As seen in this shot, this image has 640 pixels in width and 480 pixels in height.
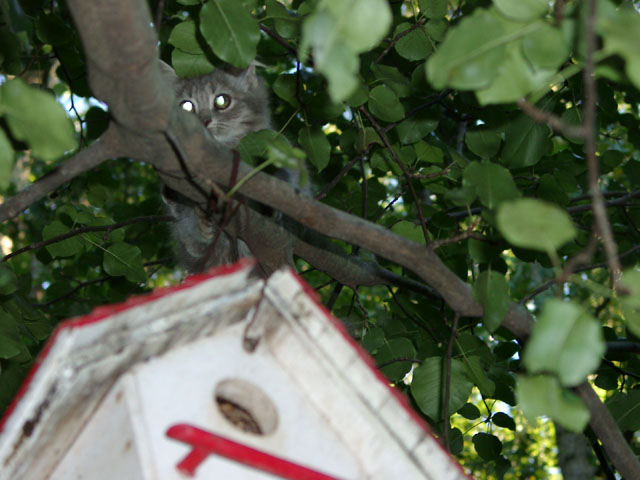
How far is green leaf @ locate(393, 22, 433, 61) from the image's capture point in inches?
83.1

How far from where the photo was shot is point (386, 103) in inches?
79.7

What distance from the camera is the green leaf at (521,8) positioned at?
1.00m

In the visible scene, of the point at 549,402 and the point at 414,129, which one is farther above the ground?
the point at 414,129

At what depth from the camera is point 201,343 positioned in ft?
3.94

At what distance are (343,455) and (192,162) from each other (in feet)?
2.05

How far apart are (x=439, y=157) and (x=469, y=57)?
4.87ft

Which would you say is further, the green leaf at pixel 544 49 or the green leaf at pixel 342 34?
the green leaf at pixel 544 49

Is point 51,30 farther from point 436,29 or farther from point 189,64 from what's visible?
point 436,29

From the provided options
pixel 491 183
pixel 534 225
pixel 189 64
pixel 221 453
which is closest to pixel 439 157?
pixel 189 64

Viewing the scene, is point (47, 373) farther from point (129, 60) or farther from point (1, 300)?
point (1, 300)

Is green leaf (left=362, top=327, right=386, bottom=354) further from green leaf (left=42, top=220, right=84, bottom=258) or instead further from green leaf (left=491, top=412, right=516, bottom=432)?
green leaf (left=42, top=220, right=84, bottom=258)

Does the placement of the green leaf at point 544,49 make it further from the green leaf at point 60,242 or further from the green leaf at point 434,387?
the green leaf at point 60,242

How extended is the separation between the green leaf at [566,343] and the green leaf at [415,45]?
1.34 meters

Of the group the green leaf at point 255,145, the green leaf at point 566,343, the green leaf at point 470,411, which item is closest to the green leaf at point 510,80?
the green leaf at point 566,343
